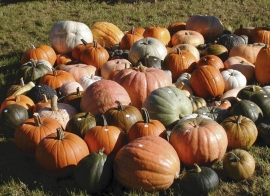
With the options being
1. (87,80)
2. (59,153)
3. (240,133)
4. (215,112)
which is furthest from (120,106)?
(87,80)

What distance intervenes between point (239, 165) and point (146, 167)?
1.01 m

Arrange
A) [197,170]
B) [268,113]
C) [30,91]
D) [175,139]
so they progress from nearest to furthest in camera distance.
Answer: [197,170]
[175,139]
[268,113]
[30,91]

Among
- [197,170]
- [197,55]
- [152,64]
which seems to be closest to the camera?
[197,170]

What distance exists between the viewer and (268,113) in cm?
590

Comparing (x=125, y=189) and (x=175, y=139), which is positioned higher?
(x=175, y=139)

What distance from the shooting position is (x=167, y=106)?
5559 mm

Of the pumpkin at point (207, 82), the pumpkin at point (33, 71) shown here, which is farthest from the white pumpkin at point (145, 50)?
the pumpkin at point (33, 71)

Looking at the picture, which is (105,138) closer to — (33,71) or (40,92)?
(40,92)

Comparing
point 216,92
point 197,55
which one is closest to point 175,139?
point 216,92

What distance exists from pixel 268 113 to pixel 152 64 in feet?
6.96

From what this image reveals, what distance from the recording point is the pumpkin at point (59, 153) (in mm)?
4781

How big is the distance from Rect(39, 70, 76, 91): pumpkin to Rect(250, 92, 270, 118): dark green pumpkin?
9.14ft

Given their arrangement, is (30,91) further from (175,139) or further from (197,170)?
(197,170)

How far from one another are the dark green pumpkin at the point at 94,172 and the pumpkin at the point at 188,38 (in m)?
4.31
